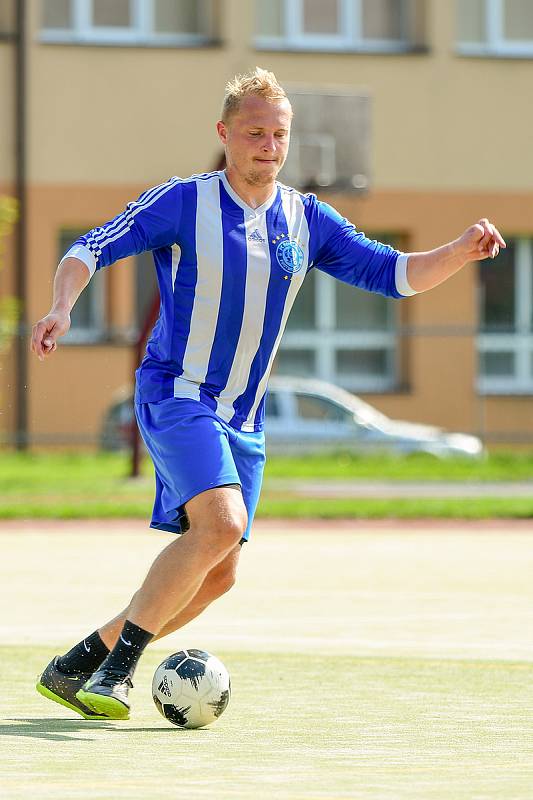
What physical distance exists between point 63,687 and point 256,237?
174cm

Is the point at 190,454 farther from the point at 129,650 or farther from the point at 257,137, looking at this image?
the point at 257,137

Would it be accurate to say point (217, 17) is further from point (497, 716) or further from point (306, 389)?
point (497, 716)

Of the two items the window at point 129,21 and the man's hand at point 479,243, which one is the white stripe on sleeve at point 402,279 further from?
the window at point 129,21

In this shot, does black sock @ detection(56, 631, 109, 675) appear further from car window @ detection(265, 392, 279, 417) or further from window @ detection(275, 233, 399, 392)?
window @ detection(275, 233, 399, 392)

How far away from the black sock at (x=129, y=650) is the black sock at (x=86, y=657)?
281 millimetres

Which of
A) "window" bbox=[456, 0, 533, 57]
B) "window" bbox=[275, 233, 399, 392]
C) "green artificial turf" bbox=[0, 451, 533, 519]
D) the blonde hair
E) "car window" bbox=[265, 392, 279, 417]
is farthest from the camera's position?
"window" bbox=[456, 0, 533, 57]

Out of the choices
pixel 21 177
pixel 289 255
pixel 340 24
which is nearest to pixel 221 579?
pixel 289 255

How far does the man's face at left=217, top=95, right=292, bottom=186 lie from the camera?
692cm

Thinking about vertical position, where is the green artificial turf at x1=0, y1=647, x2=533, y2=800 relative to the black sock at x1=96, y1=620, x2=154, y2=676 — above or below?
below

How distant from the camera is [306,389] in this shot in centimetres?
2641

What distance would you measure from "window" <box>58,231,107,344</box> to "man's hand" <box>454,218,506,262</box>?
24.1 metres

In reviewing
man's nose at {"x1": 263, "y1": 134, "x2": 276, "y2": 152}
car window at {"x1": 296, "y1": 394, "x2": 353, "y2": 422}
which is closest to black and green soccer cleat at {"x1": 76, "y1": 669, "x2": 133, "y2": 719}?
man's nose at {"x1": 263, "y1": 134, "x2": 276, "y2": 152}

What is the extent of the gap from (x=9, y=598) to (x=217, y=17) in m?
21.2

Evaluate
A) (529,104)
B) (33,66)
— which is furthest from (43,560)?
(529,104)
